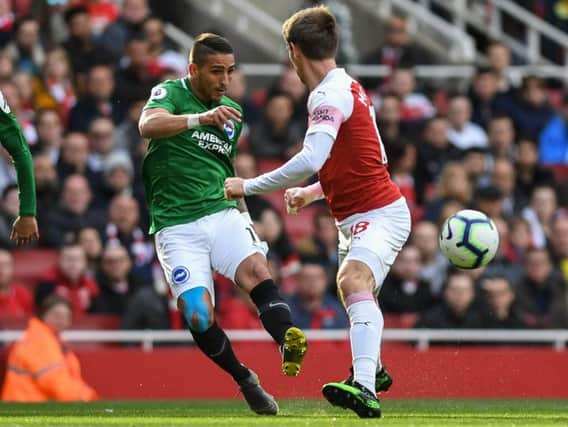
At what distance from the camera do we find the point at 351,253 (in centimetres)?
1014

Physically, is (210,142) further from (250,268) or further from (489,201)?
(489,201)

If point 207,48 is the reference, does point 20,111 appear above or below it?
below

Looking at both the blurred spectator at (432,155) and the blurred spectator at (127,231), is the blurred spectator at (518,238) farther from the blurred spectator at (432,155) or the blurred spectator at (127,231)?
the blurred spectator at (127,231)

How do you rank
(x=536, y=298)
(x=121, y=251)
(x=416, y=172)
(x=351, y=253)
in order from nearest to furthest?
1. (x=351, y=253)
2. (x=121, y=251)
3. (x=536, y=298)
4. (x=416, y=172)

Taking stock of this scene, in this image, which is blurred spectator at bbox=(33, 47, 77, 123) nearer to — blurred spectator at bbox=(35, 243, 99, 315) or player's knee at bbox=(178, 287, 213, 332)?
blurred spectator at bbox=(35, 243, 99, 315)

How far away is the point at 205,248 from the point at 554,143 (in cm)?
900

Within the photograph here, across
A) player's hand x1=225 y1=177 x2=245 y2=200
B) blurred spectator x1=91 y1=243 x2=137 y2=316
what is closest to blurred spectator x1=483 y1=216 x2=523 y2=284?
blurred spectator x1=91 y1=243 x2=137 y2=316

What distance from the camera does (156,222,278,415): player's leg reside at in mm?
10438

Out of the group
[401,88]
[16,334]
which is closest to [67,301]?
[16,334]

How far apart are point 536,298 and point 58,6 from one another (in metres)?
6.40

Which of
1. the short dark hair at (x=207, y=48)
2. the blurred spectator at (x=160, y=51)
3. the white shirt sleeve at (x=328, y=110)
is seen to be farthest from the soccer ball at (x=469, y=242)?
the blurred spectator at (x=160, y=51)

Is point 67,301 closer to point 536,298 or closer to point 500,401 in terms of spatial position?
point 500,401

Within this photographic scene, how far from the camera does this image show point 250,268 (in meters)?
10.6

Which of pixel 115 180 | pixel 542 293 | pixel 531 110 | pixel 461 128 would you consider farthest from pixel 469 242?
pixel 531 110
